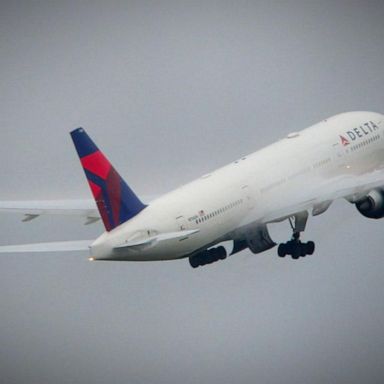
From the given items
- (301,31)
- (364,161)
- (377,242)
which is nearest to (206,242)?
(364,161)

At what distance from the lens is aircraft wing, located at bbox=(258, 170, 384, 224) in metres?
56.3

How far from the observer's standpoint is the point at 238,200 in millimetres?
55000

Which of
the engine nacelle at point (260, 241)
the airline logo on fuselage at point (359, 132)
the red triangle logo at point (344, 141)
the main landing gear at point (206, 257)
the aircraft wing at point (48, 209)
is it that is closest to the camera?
the aircraft wing at point (48, 209)

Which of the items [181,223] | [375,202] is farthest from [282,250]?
[181,223]

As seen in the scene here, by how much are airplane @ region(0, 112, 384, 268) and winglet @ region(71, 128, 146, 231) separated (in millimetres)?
36

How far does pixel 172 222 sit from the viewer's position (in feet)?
169

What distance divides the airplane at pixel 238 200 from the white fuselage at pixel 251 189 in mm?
45

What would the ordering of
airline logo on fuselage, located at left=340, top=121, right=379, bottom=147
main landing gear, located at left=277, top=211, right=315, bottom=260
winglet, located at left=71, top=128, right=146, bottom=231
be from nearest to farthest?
winglet, located at left=71, top=128, right=146, bottom=231 < main landing gear, located at left=277, top=211, right=315, bottom=260 < airline logo on fuselage, located at left=340, top=121, right=379, bottom=147

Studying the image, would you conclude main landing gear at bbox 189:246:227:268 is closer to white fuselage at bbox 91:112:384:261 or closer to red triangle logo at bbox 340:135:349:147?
white fuselage at bbox 91:112:384:261

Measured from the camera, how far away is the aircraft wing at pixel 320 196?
185 feet

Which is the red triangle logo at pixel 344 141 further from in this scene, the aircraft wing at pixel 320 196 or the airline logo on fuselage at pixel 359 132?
the aircraft wing at pixel 320 196

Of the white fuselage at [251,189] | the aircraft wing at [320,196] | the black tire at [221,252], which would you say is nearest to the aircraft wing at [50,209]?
the white fuselage at [251,189]

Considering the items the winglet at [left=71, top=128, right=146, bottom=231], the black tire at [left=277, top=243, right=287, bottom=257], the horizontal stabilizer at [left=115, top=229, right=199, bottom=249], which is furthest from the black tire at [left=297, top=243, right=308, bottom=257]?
the winglet at [left=71, top=128, right=146, bottom=231]

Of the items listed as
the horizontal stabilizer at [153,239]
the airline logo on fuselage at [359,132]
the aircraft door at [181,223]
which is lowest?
the horizontal stabilizer at [153,239]
